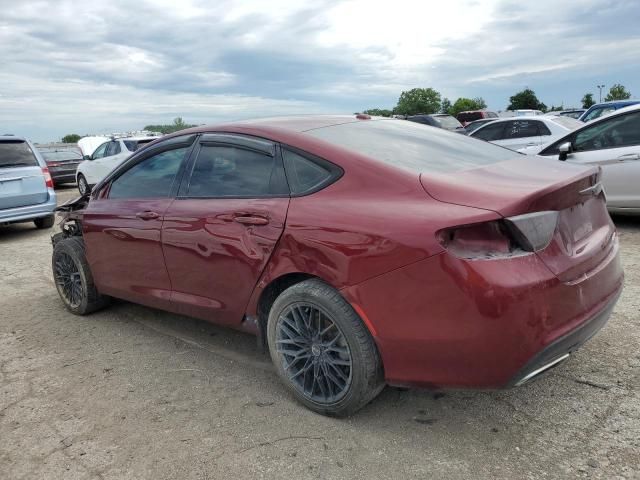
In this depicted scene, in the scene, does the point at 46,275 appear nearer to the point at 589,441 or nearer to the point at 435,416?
the point at 435,416

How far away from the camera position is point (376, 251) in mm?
2430

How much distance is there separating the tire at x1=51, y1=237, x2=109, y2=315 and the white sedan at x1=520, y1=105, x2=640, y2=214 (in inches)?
204

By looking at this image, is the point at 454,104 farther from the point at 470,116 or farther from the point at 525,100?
the point at 470,116

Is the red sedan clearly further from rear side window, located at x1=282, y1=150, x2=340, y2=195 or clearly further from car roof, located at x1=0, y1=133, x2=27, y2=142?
car roof, located at x1=0, y1=133, x2=27, y2=142

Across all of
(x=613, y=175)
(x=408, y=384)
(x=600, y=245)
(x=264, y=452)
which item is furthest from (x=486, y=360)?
(x=613, y=175)

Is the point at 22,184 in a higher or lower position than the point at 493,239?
lower

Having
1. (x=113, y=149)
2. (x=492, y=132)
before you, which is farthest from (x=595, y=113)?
(x=113, y=149)

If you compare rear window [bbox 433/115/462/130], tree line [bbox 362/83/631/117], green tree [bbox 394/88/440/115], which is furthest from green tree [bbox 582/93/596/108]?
rear window [bbox 433/115/462/130]

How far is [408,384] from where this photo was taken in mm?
2486

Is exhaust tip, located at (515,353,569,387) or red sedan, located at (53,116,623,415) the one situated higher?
red sedan, located at (53,116,623,415)

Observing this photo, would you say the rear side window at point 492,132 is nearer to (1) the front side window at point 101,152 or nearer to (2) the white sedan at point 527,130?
(2) the white sedan at point 527,130

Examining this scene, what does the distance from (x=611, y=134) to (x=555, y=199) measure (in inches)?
201

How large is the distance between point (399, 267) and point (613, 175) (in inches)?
211

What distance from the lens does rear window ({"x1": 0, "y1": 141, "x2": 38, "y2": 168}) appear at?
8.62 meters
